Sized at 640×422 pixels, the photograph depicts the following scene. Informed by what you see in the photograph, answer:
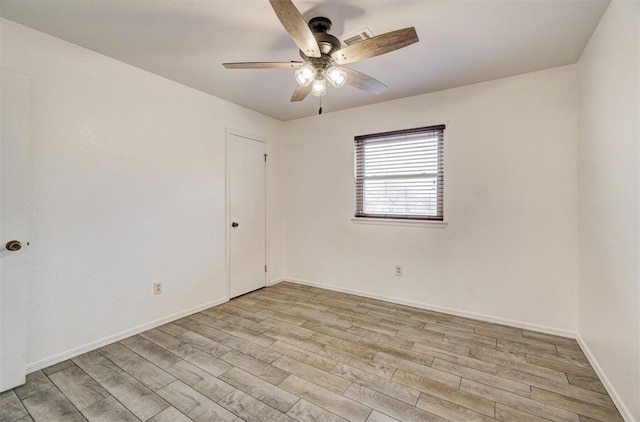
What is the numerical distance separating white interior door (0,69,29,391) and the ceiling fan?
57.9 inches

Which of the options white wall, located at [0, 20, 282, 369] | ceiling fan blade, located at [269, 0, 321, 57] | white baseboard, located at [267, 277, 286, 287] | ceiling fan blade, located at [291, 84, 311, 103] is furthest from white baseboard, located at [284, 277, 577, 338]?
ceiling fan blade, located at [269, 0, 321, 57]

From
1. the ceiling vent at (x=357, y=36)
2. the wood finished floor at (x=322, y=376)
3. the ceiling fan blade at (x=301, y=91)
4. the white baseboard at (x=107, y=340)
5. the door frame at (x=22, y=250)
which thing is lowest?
the wood finished floor at (x=322, y=376)

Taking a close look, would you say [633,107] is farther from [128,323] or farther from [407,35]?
[128,323]

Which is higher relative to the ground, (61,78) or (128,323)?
(61,78)

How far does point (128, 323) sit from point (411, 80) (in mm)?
3613

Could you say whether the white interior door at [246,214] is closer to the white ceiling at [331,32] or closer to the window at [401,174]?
the white ceiling at [331,32]

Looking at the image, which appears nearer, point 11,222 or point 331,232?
point 11,222

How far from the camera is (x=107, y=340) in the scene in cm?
246

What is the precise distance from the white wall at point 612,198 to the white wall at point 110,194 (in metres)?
3.48

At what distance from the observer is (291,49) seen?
7.57ft

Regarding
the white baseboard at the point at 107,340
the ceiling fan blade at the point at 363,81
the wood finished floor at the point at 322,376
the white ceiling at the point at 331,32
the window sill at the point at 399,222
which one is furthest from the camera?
the window sill at the point at 399,222

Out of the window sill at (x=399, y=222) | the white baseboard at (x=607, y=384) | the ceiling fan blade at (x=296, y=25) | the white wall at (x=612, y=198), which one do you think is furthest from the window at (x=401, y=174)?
the ceiling fan blade at (x=296, y=25)

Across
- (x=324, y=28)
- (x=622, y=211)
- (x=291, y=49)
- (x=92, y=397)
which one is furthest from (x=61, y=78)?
(x=622, y=211)

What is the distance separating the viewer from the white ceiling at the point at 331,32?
1800mm
